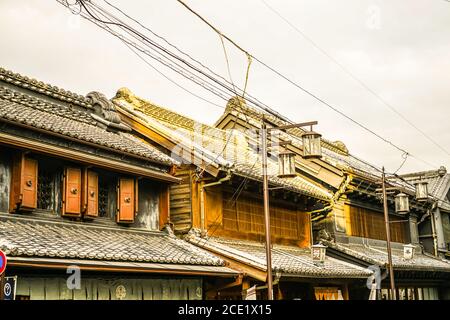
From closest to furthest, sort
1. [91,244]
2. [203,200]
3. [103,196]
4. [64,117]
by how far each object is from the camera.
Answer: [91,244]
[103,196]
[64,117]
[203,200]

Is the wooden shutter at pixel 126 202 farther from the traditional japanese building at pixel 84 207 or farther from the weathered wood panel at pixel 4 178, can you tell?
the weathered wood panel at pixel 4 178

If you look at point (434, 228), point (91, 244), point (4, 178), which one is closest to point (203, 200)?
point (91, 244)

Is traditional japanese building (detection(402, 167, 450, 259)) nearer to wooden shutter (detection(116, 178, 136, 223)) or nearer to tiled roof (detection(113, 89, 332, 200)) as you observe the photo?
tiled roof (detection(113, 89, 332, 200))

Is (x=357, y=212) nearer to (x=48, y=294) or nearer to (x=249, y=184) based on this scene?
(x=249, y=184)

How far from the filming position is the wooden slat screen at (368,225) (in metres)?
31.2

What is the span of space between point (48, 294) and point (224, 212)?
9.15 m

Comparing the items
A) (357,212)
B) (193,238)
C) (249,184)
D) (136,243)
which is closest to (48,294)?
(136,243)

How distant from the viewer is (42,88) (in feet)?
63.4

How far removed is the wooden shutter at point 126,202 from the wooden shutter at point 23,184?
331 centimetres

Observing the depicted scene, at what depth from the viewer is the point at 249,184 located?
73.5 feet

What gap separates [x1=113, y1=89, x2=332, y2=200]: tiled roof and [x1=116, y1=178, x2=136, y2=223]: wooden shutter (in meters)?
3.43

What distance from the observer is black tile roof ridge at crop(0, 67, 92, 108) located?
60.2ft

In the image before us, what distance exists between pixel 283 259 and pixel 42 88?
10.2 m

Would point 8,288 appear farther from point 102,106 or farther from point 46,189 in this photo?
point 102,106
